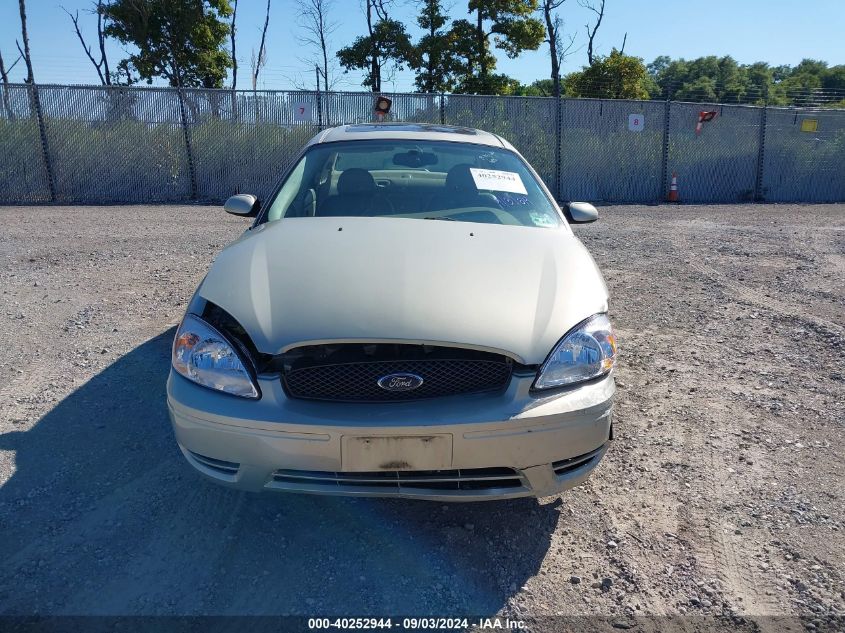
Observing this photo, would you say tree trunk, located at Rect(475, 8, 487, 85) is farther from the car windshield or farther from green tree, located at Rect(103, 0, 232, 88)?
the car windshield

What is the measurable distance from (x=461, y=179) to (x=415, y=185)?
0.93 feet

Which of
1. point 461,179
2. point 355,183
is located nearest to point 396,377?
point 355,183

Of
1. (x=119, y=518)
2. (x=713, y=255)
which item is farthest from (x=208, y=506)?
(x=713, y=255)

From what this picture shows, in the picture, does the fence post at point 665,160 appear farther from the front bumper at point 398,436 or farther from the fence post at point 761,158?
the front bumper at point 398,436

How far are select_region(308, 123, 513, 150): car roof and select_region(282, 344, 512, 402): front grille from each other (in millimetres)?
2217

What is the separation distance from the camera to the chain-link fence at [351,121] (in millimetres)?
12898

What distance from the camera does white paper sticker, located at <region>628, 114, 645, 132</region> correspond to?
14602mm

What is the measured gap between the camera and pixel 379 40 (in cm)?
2470

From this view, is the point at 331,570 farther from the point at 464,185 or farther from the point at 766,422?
the point at 766,422

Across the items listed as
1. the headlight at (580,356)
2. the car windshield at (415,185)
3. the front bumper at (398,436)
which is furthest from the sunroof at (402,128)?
the front bumper at (398,436)

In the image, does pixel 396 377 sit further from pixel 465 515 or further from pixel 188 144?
pixel 188 144

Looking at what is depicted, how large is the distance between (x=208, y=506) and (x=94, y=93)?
12.5 metres

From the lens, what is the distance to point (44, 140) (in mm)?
12758

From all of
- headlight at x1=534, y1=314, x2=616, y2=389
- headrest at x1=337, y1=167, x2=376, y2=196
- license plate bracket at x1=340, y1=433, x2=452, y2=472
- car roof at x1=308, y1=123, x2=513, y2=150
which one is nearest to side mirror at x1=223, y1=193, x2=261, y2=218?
car roof at x1=308, y1=123, x2=513, y2=150
